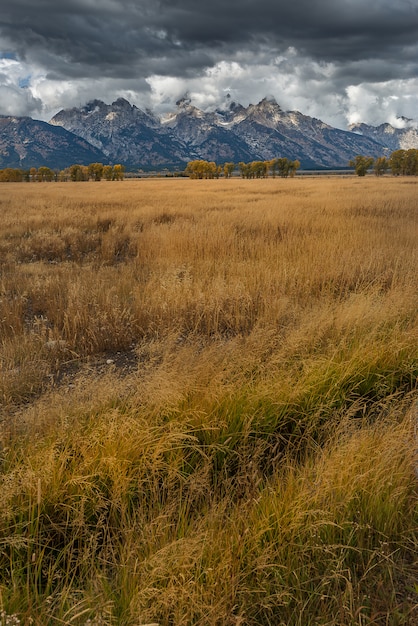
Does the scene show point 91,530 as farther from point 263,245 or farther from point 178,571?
point 263,245

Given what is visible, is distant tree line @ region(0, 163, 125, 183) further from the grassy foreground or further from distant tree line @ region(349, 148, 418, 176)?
the grassy foreground

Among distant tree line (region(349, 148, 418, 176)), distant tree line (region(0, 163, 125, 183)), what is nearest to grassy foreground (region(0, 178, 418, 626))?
distant tree line (region(0, 163, 125, 183))

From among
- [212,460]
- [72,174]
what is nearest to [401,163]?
[72,174]

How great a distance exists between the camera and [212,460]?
2707 millimetres

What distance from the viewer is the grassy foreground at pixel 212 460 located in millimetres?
1694

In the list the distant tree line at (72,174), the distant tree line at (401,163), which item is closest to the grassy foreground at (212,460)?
the distant tree line at (72,174)

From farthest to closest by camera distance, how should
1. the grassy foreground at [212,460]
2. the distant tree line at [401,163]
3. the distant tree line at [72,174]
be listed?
the distant tree line at [72,174] < the distant tree line at [401,163] < the grassy foreground at [212,460]

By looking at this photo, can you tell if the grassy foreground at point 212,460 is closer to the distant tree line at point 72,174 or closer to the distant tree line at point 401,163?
the distant tree line at point 72,174

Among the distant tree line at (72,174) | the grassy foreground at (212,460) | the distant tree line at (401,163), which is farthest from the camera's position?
the distant tree line at (72,174)

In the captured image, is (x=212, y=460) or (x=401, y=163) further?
(x=401, y=163)

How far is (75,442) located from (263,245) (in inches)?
304

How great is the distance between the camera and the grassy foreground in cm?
169

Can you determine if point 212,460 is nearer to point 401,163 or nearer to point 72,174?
point 72,174

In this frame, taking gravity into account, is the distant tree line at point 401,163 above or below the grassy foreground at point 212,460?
above
